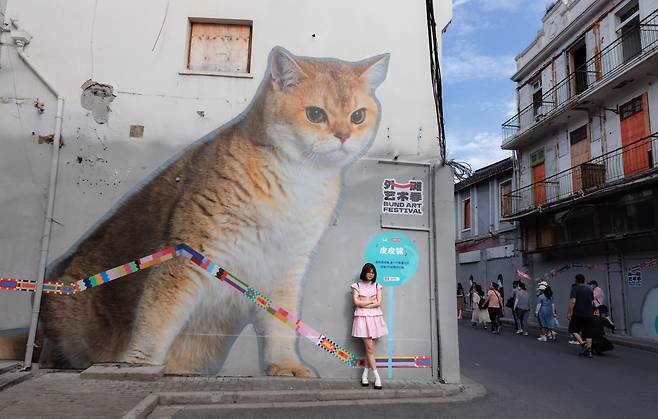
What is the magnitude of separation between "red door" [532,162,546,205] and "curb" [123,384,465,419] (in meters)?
15.6

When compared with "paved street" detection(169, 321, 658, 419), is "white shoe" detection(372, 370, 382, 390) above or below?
above

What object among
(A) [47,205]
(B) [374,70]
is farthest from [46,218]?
(B) [374,70]

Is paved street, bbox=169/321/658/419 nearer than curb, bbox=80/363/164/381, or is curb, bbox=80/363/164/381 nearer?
paved street, bbox=169/321/658/419

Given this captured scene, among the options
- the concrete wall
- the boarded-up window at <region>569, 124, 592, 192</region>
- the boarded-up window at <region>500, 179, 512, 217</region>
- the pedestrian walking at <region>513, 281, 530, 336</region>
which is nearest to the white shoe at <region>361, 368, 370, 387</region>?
the pedestrian walking at <region>513, 281, 530, 336</region>

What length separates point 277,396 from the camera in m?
5.89

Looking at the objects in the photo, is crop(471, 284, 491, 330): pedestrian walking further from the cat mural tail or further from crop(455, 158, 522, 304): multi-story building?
the cat mural tail

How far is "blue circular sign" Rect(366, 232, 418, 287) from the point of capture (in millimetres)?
7059

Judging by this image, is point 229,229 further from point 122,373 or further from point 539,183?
point 539,183

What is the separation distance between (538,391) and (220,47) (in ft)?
22.1

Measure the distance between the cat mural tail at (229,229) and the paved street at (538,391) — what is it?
4.77 feet

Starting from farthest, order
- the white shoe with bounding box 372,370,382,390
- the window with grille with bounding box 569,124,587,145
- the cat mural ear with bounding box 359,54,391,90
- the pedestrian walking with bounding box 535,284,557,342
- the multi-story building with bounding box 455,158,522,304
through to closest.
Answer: the multi-story building with bounding box 455,158,522,304 → the window with grille with bounding box 569,124,587,145 → the pedestrian walking with bounding box 535,284,557,342 → the cat mural ear with bounding box 359,54,391,90 → the white shoe with bounding box 372,370,382,390

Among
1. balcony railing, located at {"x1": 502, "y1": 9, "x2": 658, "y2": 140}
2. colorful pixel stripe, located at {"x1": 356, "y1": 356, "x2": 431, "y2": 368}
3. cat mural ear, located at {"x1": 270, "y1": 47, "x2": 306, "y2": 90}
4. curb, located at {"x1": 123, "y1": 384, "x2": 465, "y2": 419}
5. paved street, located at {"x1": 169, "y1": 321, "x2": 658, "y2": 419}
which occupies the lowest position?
paved street, located at {"x1": 169, "y1": 321, "x2": 658, "y2": 419}

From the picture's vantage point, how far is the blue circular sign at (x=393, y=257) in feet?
23.2

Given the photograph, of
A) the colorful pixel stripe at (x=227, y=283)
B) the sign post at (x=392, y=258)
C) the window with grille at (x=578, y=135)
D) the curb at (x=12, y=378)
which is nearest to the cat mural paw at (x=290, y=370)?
the colorful pixel stripe at (x=227, y=283)
